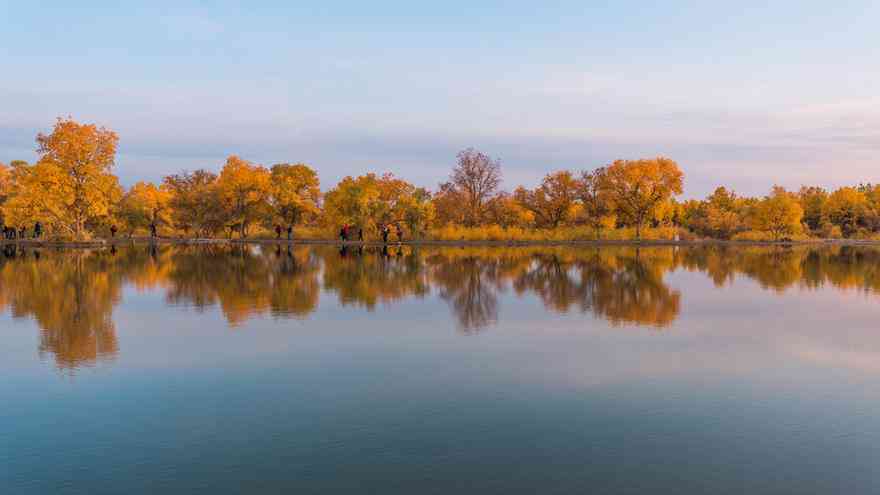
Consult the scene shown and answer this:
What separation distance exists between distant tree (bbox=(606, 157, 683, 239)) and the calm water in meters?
61.2

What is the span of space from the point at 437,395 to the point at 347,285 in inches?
783

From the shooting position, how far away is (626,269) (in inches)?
1634

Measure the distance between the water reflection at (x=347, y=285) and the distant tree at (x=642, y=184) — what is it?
116 feet

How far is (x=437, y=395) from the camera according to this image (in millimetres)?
12312

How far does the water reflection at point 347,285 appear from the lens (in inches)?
843

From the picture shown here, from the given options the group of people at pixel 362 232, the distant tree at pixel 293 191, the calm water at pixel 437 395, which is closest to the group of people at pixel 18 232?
the distant tree at pixel 293 191

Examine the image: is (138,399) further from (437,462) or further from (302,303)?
(302,303)

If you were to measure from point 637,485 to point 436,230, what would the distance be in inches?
3000

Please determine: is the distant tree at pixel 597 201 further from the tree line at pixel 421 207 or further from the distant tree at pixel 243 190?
the distant tree at pixel 243 190

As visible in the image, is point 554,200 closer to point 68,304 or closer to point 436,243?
point 436,243

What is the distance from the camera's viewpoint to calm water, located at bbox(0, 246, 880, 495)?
343 inches

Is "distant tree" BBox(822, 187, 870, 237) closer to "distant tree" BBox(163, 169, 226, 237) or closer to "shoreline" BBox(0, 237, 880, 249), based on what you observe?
"shoreline" BBox(0, 237, 880, 249)

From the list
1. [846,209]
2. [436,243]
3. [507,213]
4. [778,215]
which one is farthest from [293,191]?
[846,209]

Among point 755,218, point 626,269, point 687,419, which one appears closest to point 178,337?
point 687,419
